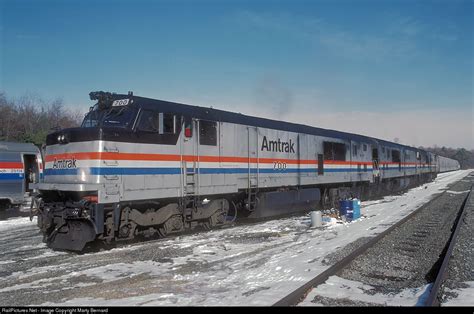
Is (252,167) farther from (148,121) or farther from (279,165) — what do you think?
(148,121)

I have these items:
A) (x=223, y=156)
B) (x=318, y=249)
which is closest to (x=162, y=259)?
(x=318, y=249)

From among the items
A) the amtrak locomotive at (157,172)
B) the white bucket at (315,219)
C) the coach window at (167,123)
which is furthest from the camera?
the white bucket at (315,219)

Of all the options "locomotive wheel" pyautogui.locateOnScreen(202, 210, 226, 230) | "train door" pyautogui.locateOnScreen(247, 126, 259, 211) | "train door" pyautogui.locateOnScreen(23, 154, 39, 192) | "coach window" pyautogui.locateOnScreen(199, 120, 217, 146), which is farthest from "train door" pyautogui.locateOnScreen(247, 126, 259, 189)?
"train door" pyautogui.locateOnScreen(23, 154, 39, 192)

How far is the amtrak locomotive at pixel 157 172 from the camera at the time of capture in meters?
9.31

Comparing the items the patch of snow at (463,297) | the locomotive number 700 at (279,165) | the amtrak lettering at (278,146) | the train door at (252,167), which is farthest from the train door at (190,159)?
the patch of snow at (463,297)

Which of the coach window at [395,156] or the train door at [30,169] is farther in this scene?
the coach window at [395,156]

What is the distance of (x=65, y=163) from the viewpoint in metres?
9.79

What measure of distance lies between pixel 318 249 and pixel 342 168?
10.9 m

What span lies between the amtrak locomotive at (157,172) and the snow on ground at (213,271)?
646 millimetres

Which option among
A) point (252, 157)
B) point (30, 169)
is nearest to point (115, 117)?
point (252, 157)

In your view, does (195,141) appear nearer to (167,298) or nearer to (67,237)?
(67,237)

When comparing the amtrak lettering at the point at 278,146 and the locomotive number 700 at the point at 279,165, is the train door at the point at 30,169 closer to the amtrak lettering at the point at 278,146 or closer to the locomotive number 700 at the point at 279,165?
the amtrak lettering at the point at 278,146

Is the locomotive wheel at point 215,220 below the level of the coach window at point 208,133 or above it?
below

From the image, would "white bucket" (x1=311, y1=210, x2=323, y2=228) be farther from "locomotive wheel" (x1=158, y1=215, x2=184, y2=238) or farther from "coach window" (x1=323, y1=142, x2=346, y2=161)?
"coach window" (x1=323, y1=142, x2=346, y2=161)
